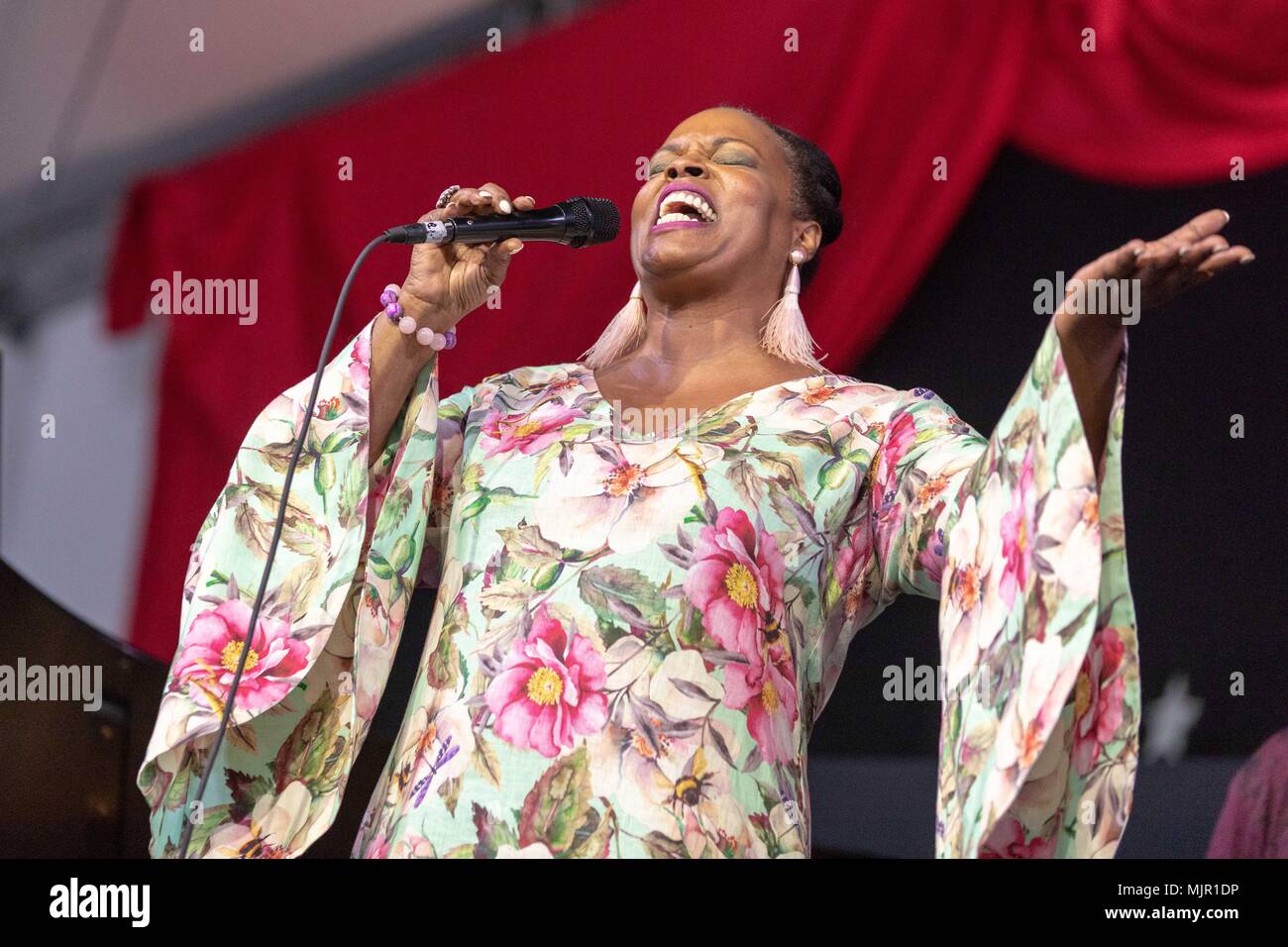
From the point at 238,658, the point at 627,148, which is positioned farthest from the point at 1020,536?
the point at 627,148

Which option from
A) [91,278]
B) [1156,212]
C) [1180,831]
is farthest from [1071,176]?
[91,278]

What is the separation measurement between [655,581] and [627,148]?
1093 millimetres

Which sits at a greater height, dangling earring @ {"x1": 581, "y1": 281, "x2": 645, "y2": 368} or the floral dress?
dangling earring @ {"x1": 581, "y1": 281, "x2": 645, "y2": 368}

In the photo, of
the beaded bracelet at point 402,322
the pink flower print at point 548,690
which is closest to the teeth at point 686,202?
the beaded bracelet at point 402,322

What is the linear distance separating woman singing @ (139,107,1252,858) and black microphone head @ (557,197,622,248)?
8 centimetres

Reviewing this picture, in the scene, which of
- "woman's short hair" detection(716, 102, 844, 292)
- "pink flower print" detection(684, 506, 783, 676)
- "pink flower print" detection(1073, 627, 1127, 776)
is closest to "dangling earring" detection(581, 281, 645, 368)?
"woman's short hair" detection(716, 102, 844, 292)

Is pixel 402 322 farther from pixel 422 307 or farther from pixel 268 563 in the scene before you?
pixel 268 563

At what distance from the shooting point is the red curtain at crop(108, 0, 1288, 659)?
2.38 m

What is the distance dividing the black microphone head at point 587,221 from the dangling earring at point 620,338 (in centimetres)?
30

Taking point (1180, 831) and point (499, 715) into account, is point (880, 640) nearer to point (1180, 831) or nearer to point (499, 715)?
point (1180, 831)

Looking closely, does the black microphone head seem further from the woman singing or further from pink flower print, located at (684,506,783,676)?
pink flower print, located at (684,506,783,676)

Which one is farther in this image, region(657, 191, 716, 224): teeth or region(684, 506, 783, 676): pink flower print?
region(657, 191, 716, 224): teeth

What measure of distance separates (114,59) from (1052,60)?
1521 millimetres

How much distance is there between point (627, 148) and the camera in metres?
2.60
